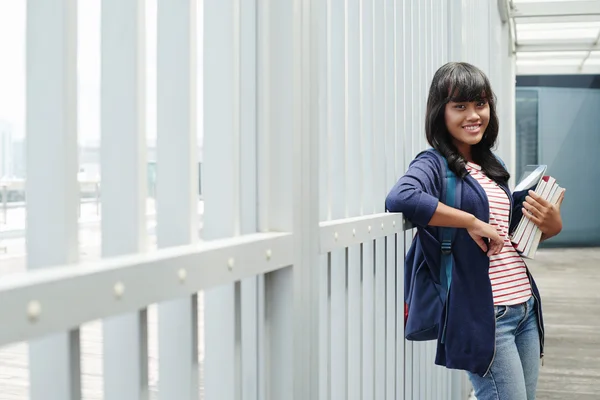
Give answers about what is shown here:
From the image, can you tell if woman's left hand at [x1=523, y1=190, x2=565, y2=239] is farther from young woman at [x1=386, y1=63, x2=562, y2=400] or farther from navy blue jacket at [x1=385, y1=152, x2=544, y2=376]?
navy blue jacket at [x1=385, y1=152, x2=544, y2=376]

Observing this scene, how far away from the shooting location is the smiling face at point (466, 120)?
183 centimetres

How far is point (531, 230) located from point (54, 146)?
1.45m

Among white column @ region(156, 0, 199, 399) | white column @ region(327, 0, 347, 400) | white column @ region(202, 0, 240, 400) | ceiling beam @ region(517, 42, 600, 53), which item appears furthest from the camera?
ceiling beam @ region(517, 42, 600, 53)

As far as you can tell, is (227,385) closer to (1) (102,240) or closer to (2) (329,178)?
(1) (102,240)

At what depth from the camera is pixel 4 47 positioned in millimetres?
725

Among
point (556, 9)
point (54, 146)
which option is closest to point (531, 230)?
point (54, 146)

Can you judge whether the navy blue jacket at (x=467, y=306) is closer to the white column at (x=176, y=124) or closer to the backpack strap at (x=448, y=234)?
the backpack strap at (x=448, y=234)

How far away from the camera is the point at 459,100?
5.98ft

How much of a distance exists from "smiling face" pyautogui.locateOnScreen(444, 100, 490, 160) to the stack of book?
0.71ft

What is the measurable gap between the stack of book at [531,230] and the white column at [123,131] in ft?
4.23

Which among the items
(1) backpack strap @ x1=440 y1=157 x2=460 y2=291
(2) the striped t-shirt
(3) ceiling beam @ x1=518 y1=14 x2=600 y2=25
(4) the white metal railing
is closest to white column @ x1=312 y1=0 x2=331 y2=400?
(4) the white metal railing

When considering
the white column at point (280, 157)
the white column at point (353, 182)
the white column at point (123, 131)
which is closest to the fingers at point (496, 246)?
the white column at point (353, 182)

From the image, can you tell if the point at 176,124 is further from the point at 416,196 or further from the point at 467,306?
Result: the point at 467,306

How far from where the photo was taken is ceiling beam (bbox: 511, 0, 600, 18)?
8.02 metres
